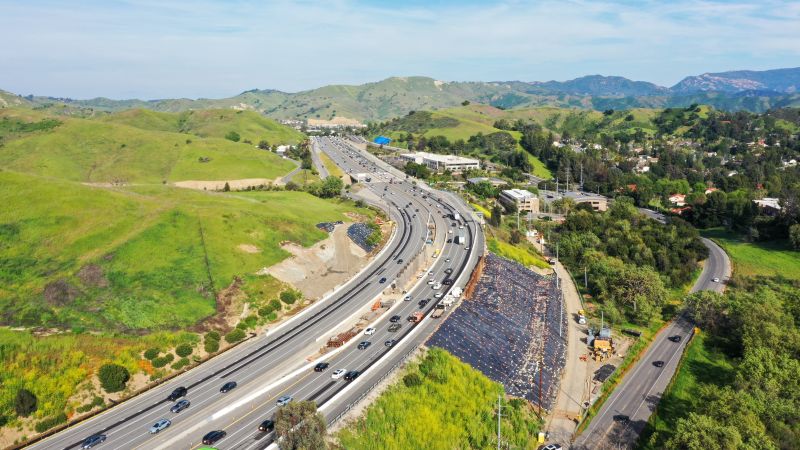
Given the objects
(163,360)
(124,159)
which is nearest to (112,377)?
(163,360)

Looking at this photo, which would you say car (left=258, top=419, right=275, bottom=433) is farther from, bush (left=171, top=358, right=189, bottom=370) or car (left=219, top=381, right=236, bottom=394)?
bush (left=171, top=358, right=189, bottom=370)

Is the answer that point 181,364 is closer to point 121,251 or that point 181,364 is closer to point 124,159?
point 121,251

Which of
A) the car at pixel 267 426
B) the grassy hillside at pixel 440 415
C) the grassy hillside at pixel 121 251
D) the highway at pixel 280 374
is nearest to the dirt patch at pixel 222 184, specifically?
the grassy hillside at pixel 121 251

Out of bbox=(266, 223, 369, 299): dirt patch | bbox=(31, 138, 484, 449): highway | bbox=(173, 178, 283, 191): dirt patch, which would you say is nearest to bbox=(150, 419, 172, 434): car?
bbox=(31, 138, 484, 449): highway

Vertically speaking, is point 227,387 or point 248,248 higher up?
point 248,248

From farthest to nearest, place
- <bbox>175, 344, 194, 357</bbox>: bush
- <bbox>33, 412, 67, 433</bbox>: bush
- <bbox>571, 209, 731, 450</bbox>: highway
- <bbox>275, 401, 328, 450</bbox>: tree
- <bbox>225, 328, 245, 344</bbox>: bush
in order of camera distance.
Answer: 1. <bbox>225, 328, 245, 344</bbox>: bush
2. <bbox>175, 344, 194, 357</bbox>: bush
3. <bbox>571, 209, 731, 450</bbox>: highway
4. <bbox>33, 412, 67, 433</bbox>: bush
5. <bbox>275, 401, 328, 450</bbox>: tree

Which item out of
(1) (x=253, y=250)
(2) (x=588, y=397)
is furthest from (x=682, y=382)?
(1) (x=253, y=250)
